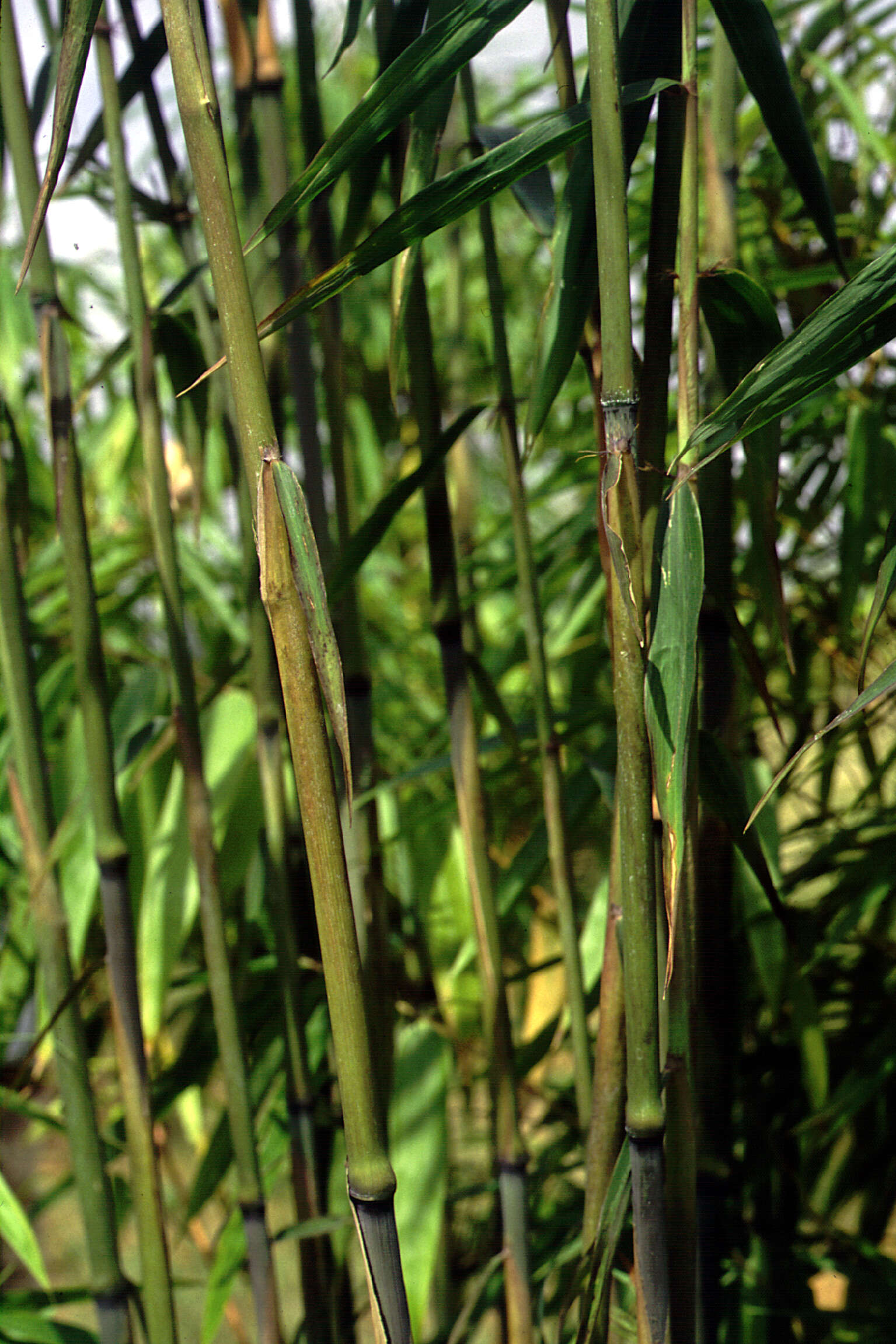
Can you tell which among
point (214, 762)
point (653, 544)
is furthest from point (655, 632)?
point (214, 762)

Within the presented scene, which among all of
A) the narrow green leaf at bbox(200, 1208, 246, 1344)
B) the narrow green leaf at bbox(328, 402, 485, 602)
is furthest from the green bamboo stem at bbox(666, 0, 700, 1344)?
the narrow green leaf at bbox(200, 1208, 246, 1344)

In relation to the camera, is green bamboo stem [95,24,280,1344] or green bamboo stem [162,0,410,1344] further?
green bamboo stem [95,24,280,1344]

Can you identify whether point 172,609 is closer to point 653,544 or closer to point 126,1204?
point 653,544

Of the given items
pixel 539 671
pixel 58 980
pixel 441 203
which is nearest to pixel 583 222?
pixel 441 203

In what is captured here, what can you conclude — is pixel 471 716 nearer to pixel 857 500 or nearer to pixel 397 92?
pixel 397 92

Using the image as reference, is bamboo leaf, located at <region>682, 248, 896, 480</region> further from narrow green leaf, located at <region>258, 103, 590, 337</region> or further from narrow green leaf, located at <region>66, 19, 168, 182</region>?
narrow green leaf, located at <region>66, 19, 168, 182</region>

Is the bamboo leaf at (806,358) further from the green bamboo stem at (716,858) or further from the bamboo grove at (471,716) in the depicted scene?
the green bamboo stem at (716,858)

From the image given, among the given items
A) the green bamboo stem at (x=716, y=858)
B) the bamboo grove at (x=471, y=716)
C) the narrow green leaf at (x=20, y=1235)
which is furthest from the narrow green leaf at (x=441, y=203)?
the narrow green leaf at (x=20, y=1235)
